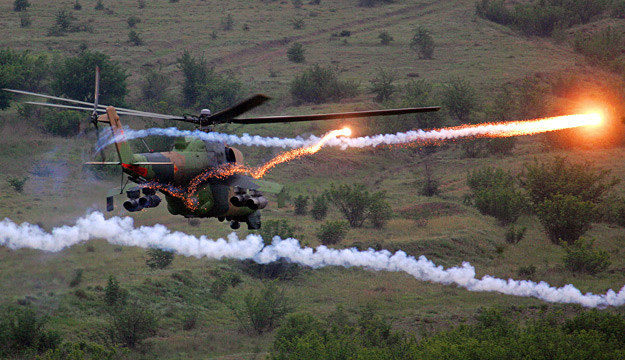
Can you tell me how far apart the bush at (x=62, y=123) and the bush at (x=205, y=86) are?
56.7ft

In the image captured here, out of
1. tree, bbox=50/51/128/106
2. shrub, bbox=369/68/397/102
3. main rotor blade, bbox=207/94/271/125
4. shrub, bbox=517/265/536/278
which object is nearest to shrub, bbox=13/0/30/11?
tree, bbox=50/51/128/106

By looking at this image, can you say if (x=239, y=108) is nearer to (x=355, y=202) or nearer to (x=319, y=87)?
(x=355, y=202)

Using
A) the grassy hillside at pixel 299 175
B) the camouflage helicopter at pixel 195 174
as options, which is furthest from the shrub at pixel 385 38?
the camouflage helicopter at pixel 195 174

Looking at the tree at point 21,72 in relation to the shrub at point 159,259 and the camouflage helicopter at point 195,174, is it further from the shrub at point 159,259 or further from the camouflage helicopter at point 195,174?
the camouflage helicopter at point 195,174

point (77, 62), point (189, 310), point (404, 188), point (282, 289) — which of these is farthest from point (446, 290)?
point (77, 62)

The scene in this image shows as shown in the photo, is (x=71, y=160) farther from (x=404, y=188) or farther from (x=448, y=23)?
(x=448, y=23)

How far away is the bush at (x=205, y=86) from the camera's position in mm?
95875

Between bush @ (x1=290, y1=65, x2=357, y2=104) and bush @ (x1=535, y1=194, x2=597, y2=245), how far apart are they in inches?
1530

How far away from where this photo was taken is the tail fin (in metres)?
26.2

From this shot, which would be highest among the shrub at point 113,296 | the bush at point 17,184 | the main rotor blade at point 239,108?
the main rotor blade at point 239,108

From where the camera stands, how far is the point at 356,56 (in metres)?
116

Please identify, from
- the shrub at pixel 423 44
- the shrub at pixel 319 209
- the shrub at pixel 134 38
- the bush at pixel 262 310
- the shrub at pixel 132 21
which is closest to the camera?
the bush at pixel 262 310

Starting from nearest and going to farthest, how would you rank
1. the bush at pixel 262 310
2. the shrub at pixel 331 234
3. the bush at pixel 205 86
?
the bush at pixel 262 310, the shrub at pixel 331 234, the bush at pixel 205 86

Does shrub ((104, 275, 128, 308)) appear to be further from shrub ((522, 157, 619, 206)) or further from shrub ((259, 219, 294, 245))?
shrub ((522, 157, 619, 206))
